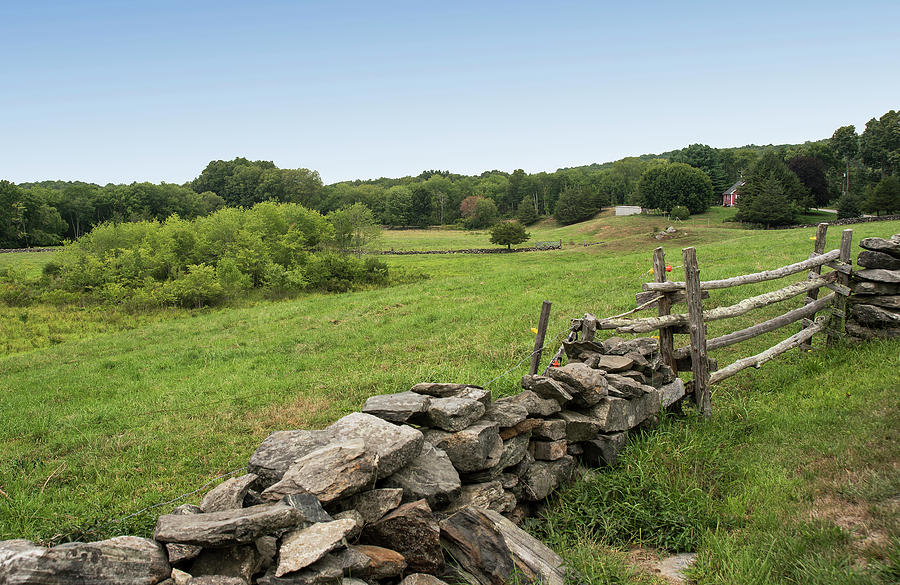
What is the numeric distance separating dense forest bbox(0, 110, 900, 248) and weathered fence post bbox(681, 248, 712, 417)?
62575 millimetres

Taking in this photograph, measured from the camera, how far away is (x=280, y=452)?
460cm

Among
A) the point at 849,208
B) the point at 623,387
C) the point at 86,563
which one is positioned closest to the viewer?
the point at 86,563

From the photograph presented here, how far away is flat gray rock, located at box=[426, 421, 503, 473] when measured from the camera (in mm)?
4957

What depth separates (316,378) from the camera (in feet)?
38.9

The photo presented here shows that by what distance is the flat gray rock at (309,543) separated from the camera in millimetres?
3311

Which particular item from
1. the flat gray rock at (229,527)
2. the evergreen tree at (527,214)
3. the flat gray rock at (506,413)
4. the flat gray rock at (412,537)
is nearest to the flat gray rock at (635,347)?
the flat gray rock at (506,413)

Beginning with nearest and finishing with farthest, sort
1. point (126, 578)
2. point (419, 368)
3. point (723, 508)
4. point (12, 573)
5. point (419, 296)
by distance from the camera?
point (12, 573), point (126, 578), point (723, 508), point (419, 368), point (419, 296)

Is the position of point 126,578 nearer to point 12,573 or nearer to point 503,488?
point 12,573

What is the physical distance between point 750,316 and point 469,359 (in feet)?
21.6

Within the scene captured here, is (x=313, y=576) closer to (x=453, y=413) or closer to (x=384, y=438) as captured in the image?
(x=384, y=438)

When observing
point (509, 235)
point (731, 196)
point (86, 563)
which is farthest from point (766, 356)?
point (731, 196)

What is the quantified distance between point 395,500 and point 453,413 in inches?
44.6

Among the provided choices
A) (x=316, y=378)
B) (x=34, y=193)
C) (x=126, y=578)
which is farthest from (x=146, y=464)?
(x=34, y=193)

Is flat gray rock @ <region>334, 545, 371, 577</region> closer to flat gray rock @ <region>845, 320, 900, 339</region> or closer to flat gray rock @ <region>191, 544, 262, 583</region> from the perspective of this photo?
flat gray rock @ <region>191, 544, 262, 583</region>
